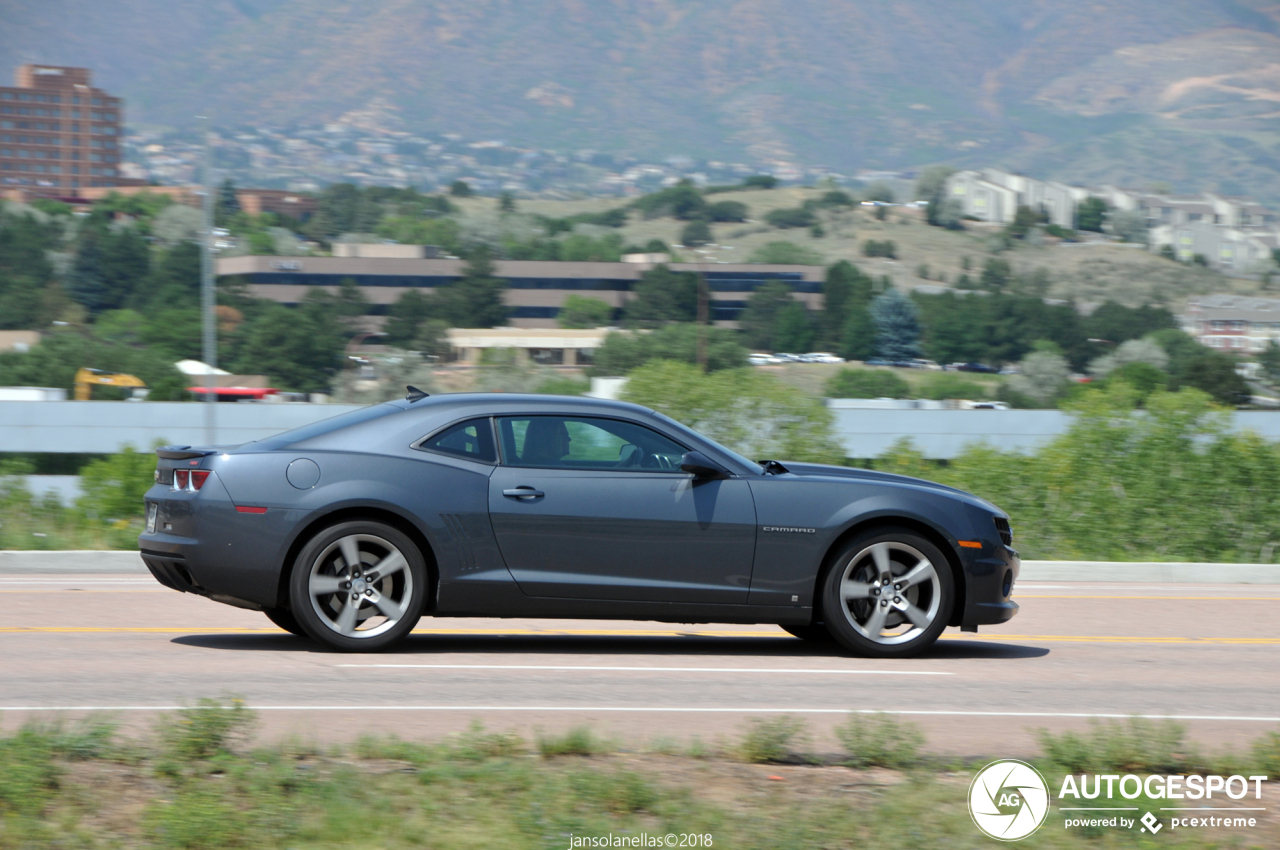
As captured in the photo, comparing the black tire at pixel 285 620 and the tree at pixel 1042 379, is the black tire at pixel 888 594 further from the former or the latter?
the tree at pixel 1042 379

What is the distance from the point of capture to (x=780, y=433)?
2847cm

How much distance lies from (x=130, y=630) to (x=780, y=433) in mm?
20577

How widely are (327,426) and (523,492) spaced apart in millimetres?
1253

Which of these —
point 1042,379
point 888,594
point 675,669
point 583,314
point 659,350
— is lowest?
point 675,669

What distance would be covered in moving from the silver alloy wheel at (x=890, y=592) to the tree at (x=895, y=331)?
14474 cm

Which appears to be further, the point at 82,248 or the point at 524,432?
the point at 82,248

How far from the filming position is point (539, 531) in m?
7.64

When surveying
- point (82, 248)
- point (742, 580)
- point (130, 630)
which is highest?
point (82, 248)

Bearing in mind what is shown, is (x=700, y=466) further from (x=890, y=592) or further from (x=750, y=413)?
(x=750, y=413)

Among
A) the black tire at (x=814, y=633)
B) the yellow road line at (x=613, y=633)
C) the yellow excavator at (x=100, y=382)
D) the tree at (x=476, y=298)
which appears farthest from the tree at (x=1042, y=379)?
the black tire at (x=814, y=633)

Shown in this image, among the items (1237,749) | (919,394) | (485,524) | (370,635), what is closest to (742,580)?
(485,524)

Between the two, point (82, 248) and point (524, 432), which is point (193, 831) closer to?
point (524, 432)

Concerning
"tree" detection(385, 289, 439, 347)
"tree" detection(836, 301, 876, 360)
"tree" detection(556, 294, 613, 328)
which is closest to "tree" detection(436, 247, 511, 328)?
"tree" detection(385, 289, 439, 347)

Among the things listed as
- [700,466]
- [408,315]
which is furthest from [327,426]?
[408,315]
